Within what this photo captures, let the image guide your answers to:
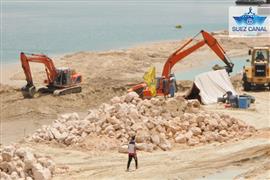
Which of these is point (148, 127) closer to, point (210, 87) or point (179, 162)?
point (179, 162)

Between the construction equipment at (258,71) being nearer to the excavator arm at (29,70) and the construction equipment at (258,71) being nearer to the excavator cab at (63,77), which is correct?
Answer: the excavator cab at (63,77)

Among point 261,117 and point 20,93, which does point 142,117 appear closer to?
point 261,117

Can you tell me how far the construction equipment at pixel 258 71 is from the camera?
1085 inches

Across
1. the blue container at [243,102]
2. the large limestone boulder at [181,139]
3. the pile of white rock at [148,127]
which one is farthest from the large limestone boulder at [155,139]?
the blue container at [243,102]

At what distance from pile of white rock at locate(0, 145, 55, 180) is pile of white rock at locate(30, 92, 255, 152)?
286cm

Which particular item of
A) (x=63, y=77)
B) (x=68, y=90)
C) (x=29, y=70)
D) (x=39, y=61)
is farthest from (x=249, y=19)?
(x=29, y=70)

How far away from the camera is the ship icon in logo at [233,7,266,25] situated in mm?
45688

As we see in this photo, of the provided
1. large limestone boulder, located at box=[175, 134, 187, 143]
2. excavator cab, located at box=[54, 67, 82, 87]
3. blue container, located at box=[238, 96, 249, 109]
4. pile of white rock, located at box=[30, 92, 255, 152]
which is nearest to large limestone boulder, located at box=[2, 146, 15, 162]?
pile of white rock, located at box=[30, 92, 255, 152]

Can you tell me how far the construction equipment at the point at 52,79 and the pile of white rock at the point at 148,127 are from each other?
26.9ft

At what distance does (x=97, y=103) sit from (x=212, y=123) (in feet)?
30.5

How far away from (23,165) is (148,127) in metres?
4.93

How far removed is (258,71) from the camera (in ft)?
90.8

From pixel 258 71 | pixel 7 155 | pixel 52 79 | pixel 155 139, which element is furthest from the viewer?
pixel 52 79

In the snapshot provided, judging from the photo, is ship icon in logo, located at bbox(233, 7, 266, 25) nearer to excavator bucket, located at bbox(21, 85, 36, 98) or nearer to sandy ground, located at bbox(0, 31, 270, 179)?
sandy ground, located at bbox(0, 31, 270, 179)
